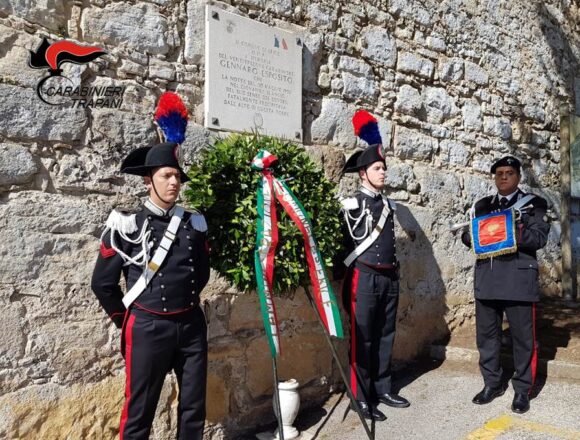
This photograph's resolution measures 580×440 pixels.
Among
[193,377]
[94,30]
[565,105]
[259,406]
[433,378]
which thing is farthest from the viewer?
[565,105]

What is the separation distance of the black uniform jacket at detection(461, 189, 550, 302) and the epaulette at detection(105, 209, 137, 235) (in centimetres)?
252

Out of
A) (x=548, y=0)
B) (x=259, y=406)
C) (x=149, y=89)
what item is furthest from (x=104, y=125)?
(x=548, y=0)

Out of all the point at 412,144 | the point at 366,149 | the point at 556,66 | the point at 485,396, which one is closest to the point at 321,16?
the point at 366,149

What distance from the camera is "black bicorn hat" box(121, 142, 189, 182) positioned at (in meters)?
2.73

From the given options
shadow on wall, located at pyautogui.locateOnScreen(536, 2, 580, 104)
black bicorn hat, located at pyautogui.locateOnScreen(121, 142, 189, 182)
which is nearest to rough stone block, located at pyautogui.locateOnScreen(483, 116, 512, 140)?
shadow on wall, located at pyautogui.locateOnScreen(536, 2, 580, 104)

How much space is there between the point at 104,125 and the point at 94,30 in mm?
550

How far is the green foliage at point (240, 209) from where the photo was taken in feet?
9.99

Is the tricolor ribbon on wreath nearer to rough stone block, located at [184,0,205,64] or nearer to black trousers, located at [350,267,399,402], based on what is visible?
black trousers, located at [350,267,399,402]

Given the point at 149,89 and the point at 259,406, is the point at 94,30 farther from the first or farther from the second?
the point at 259,406

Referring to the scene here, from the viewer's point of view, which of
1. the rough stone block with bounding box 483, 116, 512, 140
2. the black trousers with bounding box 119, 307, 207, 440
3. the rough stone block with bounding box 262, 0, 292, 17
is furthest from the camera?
the rough stone block with bounding box 483, 116, 512, 140

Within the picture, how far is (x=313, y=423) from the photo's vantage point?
3838 millimetres

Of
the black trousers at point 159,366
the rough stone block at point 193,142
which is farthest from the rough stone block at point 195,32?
the black trousers at point 159,366

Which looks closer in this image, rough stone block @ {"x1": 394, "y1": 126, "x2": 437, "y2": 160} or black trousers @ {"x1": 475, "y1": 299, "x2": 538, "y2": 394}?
black trousers @ {"x1": 475, "y1": 299, "x2": 538, "y2": 394}

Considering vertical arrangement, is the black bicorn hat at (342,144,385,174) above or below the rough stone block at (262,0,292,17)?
below
